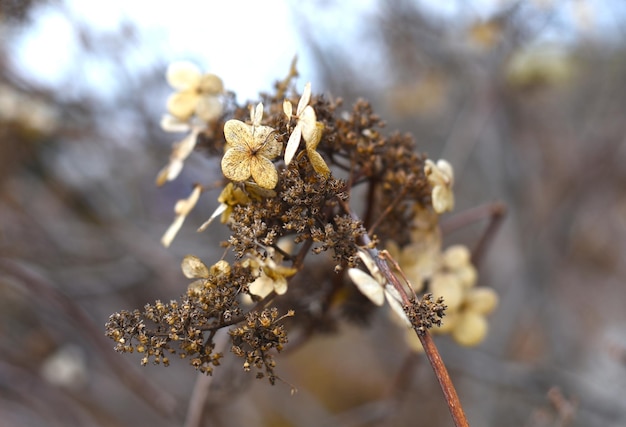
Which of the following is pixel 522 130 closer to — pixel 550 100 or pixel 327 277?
pixel 550 100

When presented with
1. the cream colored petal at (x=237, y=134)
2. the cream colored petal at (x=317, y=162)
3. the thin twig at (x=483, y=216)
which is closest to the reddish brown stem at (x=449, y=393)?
the cream colored petal at (x=317, y=162)

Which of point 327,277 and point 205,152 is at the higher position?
point 205,152

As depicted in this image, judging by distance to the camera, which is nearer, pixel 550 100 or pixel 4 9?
pixel 4 9

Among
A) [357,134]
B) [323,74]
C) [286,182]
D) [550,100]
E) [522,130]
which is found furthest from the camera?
[550,100]

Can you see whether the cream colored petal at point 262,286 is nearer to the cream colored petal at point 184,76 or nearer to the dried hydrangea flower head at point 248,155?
the dried hydrangea flower head at point 248,155

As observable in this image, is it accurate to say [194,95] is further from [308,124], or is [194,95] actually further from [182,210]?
[308,124]

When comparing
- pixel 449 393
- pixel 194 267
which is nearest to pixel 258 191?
pixel 194 267

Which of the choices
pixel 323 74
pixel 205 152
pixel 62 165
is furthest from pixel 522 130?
pixel 205 152
